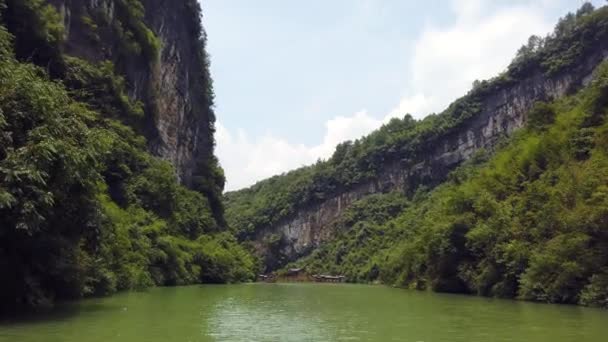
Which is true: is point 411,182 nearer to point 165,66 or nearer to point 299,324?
point 165,66

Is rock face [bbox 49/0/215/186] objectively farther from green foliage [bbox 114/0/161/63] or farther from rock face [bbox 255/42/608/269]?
rock face [bbox 255/42/608/269]

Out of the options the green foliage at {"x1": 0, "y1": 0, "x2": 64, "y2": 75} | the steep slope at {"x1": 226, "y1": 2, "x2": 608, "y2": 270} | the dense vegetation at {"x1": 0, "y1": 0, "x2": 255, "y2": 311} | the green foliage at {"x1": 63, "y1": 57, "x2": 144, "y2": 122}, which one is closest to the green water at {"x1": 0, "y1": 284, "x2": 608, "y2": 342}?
the dense vegetation at {"x1": 0, "y1": 0, "x2": 255, "y2": 311}

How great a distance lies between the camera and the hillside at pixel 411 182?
4197 centimetres

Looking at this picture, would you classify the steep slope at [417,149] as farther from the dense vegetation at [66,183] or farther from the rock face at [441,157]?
the dense vegetation at [66,183]

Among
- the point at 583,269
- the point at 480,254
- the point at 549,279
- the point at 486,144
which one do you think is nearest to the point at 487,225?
the point at 480,254

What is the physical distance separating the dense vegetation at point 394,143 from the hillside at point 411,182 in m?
0.20

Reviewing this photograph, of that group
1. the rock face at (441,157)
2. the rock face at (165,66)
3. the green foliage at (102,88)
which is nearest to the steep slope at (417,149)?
the rock face at (441,157)

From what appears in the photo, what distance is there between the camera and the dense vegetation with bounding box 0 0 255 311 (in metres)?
14.0

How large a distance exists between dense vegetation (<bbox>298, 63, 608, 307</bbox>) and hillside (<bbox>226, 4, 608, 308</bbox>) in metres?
0.22

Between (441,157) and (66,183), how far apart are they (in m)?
95.3

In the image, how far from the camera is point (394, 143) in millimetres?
116125

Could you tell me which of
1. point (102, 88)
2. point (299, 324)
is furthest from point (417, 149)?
point (299, 324)

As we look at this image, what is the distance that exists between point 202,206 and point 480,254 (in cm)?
3486

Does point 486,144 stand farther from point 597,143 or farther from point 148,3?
point 597,143
